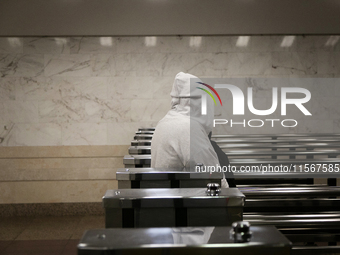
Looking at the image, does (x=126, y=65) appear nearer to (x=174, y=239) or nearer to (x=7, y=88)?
(x=7, y=88)

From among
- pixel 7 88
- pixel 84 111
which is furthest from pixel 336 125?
pixel 7 88

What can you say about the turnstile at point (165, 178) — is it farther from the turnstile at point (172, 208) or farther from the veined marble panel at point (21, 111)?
the veined marble panel at point (21, 111)

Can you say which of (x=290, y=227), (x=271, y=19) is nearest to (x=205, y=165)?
(x=290, y=227)

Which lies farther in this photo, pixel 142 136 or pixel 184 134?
pixel 142 136

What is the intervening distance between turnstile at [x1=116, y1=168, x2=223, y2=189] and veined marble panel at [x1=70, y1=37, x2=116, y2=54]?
15.9 feet

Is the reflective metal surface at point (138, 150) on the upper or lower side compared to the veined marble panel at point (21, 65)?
lower

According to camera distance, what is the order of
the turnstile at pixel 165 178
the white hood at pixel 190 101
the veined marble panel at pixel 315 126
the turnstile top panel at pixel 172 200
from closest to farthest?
1. the turnstile top panel at pixel 172 200
2. the turnstile at pixel 165 178
3. the white hood at pixel 190 101
4. the veined marble panel at pixel 315 126

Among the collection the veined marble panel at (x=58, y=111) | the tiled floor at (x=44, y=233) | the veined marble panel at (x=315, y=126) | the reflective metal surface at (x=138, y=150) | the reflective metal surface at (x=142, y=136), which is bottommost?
the tiled floor at (x=44, y=233)

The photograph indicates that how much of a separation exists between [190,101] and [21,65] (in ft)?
14.5

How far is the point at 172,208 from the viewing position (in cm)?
137

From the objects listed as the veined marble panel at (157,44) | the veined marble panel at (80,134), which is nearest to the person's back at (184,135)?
the veined marble panel at (157,44)

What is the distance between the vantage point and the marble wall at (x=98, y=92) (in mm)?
6449

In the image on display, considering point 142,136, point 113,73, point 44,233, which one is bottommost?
point 44,233

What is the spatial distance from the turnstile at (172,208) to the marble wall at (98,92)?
5.15 metres
